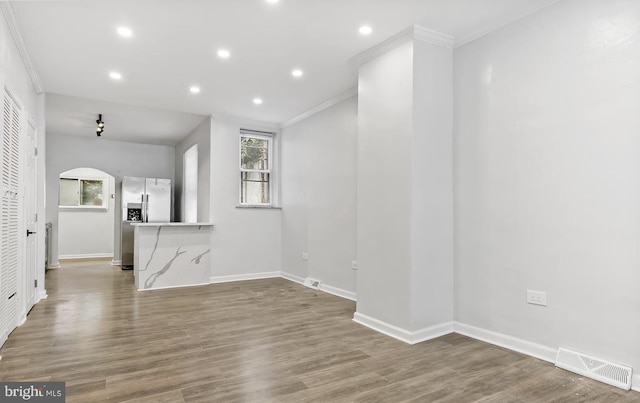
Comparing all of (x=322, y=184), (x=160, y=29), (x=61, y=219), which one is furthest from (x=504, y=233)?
(x=61, y=219)

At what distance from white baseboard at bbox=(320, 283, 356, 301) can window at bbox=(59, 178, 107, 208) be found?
7.25 meters

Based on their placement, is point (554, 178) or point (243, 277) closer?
point (554, 178)

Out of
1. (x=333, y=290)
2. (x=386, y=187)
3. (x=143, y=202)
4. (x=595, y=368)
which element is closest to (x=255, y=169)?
(x=333, y=290)

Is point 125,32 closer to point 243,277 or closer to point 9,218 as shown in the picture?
point 9,218

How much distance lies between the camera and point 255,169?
257 inches

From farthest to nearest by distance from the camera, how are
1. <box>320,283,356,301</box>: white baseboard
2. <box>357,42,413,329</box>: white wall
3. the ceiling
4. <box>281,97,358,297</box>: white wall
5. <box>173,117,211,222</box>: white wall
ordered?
<box>173,117,211,222</box>: white wall < <box>281,97,358,297</box>: white wall < <box>320,283,356,301</box>: white baseboard < <box>357,42,413,329</box>: white wall < the ceiling

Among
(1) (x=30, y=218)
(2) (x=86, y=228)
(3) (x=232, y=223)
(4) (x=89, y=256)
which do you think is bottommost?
(4) (x=89, y=256)

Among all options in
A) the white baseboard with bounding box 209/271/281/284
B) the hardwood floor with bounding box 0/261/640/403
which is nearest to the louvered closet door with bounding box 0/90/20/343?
the hardwood floor with bounding box 0/261/640/403

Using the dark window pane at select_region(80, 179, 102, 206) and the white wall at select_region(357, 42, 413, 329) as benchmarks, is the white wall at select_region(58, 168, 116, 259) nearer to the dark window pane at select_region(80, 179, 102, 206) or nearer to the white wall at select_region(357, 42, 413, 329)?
the dark window pane at select_region(80, 179, 102, 206)

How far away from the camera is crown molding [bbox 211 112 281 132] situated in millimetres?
6008

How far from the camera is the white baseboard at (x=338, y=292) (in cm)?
474

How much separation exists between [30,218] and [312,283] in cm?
357

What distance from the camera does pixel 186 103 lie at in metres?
5.37

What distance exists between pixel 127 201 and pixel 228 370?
6.31 m
